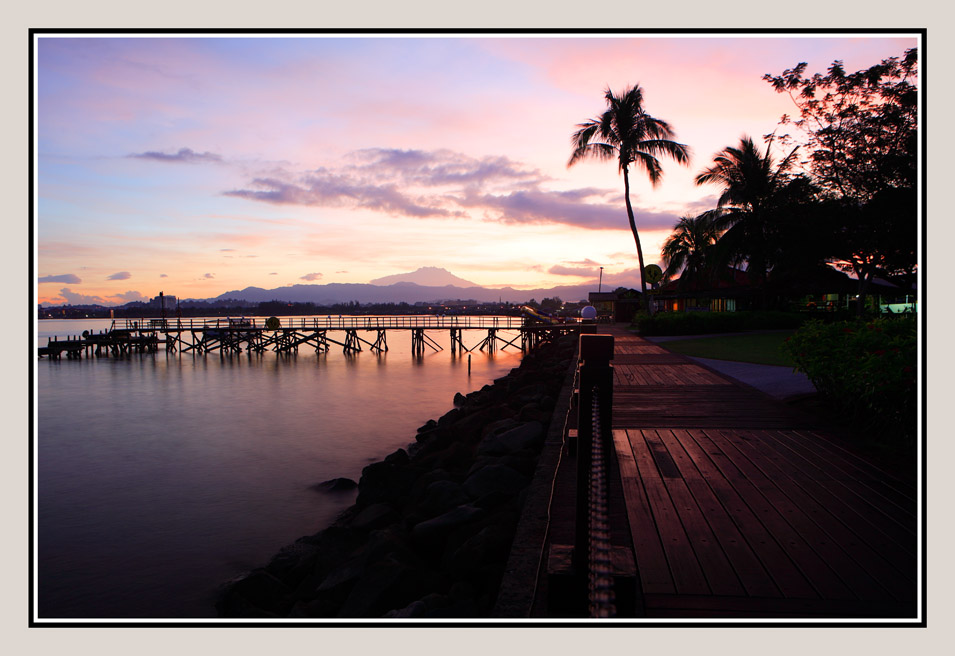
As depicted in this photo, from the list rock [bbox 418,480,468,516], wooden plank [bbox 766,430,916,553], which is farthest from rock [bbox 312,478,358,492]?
wooden plank [bbox 766,430,916,553]

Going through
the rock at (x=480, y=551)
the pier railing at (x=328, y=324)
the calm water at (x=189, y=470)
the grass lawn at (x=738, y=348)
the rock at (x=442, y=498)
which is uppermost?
the pier railing at (x=328, y=324)

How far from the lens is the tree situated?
19.2 metres

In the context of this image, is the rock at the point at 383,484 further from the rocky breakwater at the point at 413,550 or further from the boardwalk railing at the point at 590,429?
the boardwalk railing at the point at 590,429

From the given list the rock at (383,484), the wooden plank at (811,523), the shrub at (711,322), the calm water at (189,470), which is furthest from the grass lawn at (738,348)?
the calm water at (189,470)

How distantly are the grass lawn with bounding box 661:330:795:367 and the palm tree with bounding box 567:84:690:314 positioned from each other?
303 inches

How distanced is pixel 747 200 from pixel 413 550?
3156 cm

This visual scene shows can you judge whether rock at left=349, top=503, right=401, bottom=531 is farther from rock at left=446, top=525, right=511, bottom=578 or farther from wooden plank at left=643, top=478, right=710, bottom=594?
wooden plank at left=643, top=478, right=710, bottom=594

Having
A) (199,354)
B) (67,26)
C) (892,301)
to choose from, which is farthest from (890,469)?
(199,354)

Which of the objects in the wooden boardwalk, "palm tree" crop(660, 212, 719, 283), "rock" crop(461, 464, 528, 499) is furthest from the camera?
"palm tree" crop(660, 212, 719, 283)

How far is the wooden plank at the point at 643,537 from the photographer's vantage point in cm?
314

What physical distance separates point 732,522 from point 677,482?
87cm

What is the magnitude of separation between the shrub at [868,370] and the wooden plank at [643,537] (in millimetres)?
2780

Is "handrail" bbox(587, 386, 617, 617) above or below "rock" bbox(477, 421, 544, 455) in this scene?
above

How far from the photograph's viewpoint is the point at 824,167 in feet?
75.0
